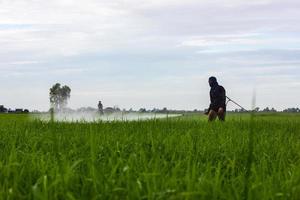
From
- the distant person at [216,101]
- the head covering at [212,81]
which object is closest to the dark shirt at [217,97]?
the distant person at [216,101]

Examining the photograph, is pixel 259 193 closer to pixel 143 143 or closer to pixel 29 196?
pixel 29 196

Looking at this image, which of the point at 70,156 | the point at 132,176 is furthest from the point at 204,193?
the point at 70,156

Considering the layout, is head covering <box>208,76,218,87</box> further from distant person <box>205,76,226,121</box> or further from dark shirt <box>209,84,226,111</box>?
dark shirt <box>209,84,226,111</box>

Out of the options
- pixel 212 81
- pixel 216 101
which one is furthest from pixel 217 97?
pixel 212 81

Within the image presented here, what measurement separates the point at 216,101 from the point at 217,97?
144 millimetres

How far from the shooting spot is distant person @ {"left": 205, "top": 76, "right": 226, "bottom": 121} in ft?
58.1

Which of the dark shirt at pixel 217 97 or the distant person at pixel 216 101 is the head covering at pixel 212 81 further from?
the dark shirt at pixel 217 97

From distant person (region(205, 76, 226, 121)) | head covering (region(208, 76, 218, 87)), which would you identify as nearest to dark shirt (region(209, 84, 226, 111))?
distant person (region(205, 76, 226, 121))

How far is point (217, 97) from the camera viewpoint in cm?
1777

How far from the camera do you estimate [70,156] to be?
229 inches

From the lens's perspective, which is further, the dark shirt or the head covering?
the head covering

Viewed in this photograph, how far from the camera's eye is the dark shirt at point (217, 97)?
17719 millimetres

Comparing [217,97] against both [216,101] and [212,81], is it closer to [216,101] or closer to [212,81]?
[216,101]

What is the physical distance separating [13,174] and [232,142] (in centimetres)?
403
